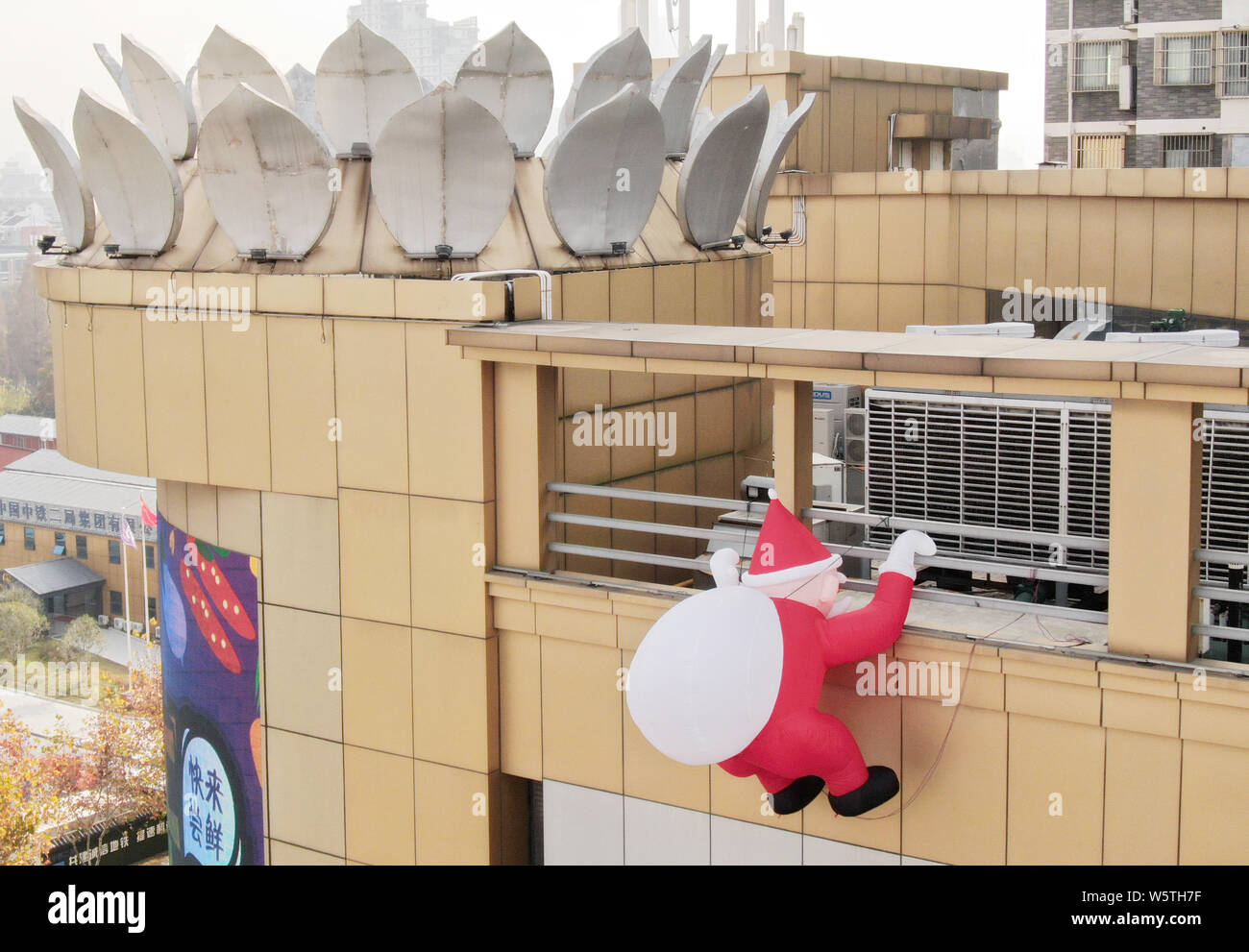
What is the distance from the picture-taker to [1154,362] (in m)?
7.80

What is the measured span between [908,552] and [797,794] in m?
1.68

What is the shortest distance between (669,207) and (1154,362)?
659 centimetres

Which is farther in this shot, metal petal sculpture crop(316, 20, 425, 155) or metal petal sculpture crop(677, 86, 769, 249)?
metal petal sculpture crop(316, 20, 425, 155)

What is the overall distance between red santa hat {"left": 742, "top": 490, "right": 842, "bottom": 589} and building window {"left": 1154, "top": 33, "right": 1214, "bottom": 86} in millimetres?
31182

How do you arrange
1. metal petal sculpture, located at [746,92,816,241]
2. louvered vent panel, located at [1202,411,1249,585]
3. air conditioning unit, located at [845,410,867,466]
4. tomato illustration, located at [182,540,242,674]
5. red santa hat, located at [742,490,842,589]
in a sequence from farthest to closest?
1. air conditioning unit, located at [845,410,867,466]
2. metal petal sculpture, located at [746,92,816,241]
3. tomato illustration, located at [182,540,242,674]
4. louvered vent panel, located at [1202,411,1249,585]
5. red santa hat, located at [742,490,842,589]

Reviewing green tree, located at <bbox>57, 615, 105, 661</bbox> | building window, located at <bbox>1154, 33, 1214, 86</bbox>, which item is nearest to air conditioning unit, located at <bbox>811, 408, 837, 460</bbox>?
building window, located at <bbox>1154, 33, 1214, 86</bbox>

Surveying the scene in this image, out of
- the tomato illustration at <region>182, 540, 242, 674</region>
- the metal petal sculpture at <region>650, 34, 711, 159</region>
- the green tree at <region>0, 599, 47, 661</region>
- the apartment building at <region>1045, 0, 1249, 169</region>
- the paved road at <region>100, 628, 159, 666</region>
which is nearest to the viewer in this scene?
the tomato illustration at <region>182, 540, 242, 674</region>

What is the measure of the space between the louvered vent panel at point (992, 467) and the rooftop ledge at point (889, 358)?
4.61ft

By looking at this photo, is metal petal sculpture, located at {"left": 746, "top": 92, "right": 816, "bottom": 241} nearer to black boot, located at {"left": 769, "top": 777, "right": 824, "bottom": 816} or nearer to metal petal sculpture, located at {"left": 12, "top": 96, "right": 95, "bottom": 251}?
metal petal sculpture, located at {"left": 12, "top": 96, "right": 95, "bottom": 251}

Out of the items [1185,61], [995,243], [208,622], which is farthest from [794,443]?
[1185,61]

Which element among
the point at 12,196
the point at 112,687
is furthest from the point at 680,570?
the point at 12,196

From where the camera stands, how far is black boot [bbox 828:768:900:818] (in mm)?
8789

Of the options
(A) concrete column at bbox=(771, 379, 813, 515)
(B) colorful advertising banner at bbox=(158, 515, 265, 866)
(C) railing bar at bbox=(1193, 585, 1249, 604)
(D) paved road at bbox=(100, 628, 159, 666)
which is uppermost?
(A) concrete column at bbox=(771, 379, 813, 515)

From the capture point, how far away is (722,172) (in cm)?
1321
